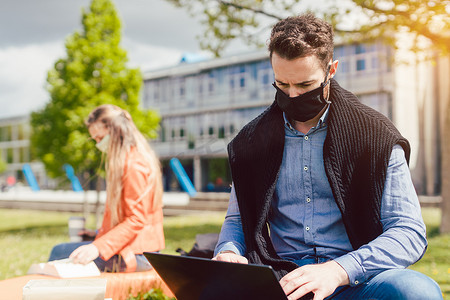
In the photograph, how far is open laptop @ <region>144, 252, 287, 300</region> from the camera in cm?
160

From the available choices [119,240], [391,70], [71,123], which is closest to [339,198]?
[119,240]

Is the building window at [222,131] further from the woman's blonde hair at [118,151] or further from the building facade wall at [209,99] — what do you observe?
the woman's blonde hair at [118,151]

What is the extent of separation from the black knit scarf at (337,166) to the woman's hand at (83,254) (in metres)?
1.37

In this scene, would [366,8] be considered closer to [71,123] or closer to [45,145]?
[71,123]

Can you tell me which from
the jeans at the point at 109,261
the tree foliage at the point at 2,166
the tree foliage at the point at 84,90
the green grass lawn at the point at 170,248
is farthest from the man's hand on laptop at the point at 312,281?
the tree foliage at the point at 2,166

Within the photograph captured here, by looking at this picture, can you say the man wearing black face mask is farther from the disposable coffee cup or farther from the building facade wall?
the building facade wall

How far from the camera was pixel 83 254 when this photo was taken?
3.12 meters

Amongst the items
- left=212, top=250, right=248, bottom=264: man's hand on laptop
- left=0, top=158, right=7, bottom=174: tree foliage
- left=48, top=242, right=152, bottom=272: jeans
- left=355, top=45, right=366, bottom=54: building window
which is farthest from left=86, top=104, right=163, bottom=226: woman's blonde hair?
left=0, top=158, right=7, bottom=174: tree foliage

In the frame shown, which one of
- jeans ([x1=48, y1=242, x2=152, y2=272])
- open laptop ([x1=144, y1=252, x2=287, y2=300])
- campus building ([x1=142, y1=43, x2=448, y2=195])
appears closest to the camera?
open laptop ([x1=144, y1=252, x2=287, y2=300])

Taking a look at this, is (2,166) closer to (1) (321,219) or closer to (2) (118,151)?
(2) (118,151)

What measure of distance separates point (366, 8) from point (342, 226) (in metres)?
7.37

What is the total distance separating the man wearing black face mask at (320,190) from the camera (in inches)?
72.2

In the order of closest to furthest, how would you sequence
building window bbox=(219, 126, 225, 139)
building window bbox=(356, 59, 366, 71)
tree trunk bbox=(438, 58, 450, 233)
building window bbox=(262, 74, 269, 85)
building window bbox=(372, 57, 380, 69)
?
tree trunk bbox=(438, 58, 450, 233) → building window bbox=(372, 57, 380, 69) → building window bbox=(356, 59, 366, 71) → building window bbox=(262, 74, 269, 85) → building window bbox=(219, 126, 225, 139)

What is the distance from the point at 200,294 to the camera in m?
1.88
